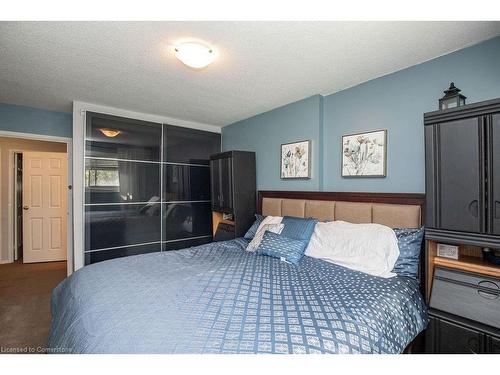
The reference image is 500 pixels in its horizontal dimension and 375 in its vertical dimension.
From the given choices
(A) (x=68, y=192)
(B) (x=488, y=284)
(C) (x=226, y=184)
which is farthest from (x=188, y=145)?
(B) (x=488, y=284)

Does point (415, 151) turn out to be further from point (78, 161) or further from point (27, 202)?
point (27, 202)

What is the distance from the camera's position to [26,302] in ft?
9.20

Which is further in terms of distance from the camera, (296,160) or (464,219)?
(296,160)

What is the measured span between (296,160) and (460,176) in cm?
171

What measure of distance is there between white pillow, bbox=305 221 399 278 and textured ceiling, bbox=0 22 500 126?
4.61 ft

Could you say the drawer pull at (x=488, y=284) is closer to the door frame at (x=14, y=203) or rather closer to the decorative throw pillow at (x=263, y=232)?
the decorative throw pillow at (x=263, y=232)

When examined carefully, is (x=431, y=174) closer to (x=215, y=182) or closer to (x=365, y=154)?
(x=365, y=154)

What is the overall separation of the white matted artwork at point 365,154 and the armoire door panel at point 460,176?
2.44 feet

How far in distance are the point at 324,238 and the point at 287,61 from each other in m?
1.57

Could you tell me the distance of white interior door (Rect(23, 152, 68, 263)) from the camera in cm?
432

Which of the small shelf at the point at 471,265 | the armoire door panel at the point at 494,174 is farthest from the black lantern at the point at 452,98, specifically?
the small shelf at the point at 471,265

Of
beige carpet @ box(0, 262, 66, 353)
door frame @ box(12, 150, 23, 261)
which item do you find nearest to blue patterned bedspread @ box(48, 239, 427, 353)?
beige carpet @ box(0, 262, 66, 353)

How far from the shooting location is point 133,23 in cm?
158

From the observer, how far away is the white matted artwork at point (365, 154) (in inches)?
91.0
